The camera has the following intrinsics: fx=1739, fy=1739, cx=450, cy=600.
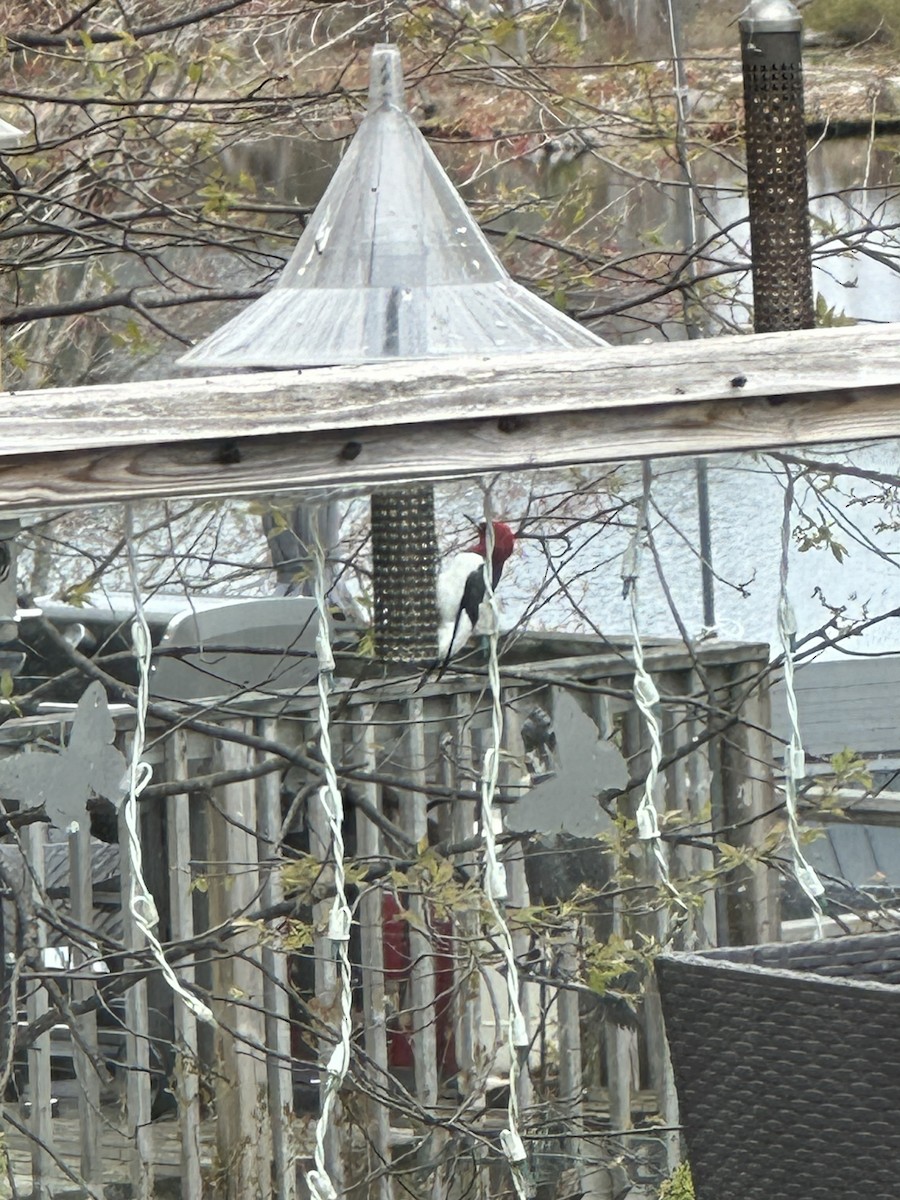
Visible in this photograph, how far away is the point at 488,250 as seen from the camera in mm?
2002

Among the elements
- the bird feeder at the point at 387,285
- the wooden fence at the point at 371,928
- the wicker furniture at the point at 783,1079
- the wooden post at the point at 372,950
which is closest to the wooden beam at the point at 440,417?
the bird feeder at the point at 387,285

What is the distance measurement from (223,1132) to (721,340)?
192 centimetres

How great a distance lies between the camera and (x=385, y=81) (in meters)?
2.05

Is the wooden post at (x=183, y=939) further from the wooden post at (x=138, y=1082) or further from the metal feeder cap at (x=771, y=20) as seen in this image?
the metal feeder cap at (x=771, y=20)

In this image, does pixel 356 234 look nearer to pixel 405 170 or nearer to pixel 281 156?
pixel 405 170

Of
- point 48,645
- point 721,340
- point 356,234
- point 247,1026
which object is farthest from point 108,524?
point 721,340

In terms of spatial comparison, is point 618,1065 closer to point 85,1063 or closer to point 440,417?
point 85,1063

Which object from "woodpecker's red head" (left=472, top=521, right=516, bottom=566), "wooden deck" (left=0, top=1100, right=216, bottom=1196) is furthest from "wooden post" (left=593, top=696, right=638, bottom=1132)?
"wooden deck" (left=0, top=1100, right=216, bottom=1196)

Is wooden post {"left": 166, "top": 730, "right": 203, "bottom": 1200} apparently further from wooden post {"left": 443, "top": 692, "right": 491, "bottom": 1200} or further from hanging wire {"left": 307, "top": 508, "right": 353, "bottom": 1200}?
hanging wire {"left": 307, "top": 508, "right": 353, "bottom": 1200}

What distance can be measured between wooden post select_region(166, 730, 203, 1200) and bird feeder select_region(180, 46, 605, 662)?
1.07 m

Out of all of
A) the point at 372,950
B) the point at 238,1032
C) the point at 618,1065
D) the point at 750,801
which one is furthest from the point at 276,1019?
the point at 750,801

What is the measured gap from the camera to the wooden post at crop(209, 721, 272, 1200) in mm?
2957

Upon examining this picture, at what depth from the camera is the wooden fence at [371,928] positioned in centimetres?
276

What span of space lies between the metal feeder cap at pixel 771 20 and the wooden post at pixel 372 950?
4.39 ft
